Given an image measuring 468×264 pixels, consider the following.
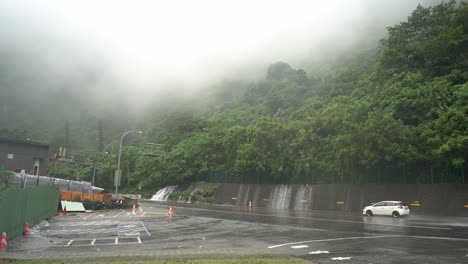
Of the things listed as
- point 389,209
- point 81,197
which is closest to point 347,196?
point 389,209

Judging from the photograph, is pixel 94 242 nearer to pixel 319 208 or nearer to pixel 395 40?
pixel 319 208

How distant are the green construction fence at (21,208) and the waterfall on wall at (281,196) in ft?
121

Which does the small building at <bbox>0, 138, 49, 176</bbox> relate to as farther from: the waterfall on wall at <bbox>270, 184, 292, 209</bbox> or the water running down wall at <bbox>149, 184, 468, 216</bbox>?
the waterfall on wall at <bbox>270, 184, 292, 209</bbox>

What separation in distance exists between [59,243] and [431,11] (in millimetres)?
68676

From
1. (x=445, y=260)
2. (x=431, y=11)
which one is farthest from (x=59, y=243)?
(x=431, y=11)

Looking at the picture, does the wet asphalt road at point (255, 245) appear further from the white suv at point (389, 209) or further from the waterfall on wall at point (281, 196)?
the waterfall on wall at point (281, 196)

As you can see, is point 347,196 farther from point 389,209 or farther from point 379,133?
point 389,209

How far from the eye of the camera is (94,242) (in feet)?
52.4

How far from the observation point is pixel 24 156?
212 feet

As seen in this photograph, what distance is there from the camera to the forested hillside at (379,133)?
39844 millimetres

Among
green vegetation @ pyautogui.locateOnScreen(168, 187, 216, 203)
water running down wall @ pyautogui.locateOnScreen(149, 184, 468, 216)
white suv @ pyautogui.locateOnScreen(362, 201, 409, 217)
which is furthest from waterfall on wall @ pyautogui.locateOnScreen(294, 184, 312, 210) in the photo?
green vegetation @ pyautogui.locateOnScreen(168, 187, 216, 203)

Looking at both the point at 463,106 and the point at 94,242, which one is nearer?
the point at 94,242

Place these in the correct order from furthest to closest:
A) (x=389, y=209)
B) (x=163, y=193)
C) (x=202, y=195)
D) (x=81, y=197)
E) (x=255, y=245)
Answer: (x=163, y=193) → (x=202, y=195) → (x=81, y=197) → (x=389, y=209) → (x=255, y=245)

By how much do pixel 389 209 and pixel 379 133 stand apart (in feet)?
29.9
